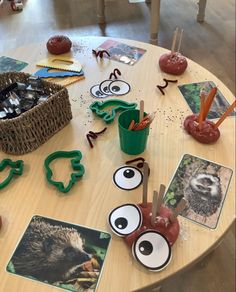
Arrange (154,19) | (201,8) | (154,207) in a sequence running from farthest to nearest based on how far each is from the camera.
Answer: (201,8), (154,19), (154,207)

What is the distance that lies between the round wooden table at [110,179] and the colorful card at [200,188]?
0.01 meters

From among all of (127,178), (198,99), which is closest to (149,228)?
(127,178)

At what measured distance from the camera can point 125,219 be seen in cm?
58

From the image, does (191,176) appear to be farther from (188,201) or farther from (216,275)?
(216,275)

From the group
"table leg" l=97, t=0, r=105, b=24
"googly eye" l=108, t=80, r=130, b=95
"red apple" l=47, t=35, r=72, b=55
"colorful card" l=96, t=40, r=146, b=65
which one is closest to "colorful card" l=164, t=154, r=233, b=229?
"googly eye" l=108, t=80, r=130, b=95

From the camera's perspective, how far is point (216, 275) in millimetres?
1025

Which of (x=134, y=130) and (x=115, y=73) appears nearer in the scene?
(x=134, y=130)

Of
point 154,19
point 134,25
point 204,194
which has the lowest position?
point 134,25

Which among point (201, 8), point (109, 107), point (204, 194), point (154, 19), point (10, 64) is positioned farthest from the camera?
point (201, 8)

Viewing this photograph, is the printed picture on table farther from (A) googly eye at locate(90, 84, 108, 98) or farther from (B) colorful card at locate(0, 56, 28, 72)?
(B) colorful card at locate(0, 56, 28, 72)

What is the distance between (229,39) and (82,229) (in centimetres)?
187

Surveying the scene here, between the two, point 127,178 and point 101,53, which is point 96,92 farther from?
point 127,178

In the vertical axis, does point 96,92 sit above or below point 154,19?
above

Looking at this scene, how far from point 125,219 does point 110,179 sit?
11 centimetres
